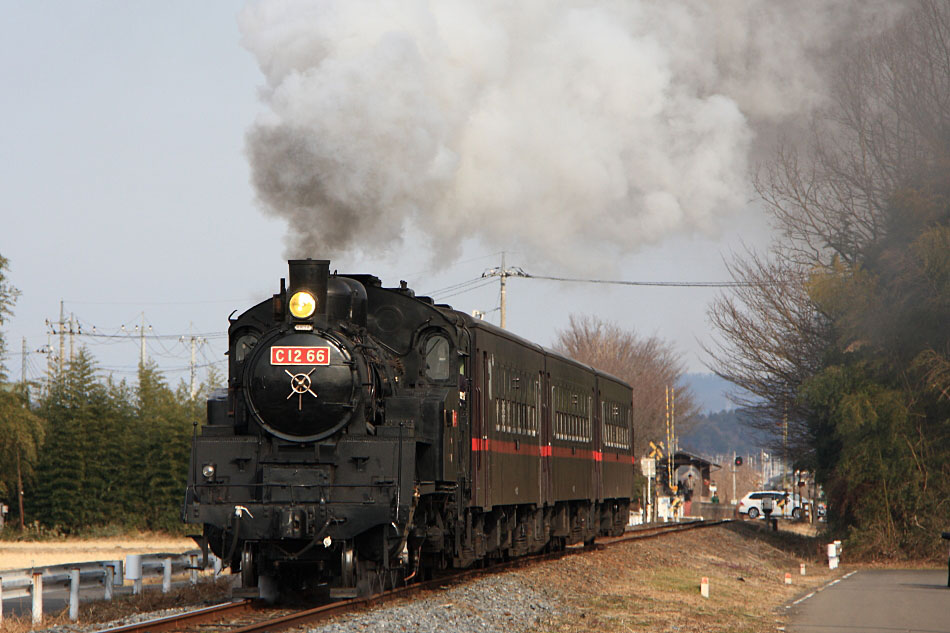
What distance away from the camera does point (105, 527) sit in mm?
39625

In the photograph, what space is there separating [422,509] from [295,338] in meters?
2.51

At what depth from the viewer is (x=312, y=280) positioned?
1239 centimetres

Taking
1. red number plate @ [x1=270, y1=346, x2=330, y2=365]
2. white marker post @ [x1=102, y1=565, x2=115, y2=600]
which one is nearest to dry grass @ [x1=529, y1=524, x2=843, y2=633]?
red number plate @ [x1=270, y1=346, x2=330, y2=365]

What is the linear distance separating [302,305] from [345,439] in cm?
148

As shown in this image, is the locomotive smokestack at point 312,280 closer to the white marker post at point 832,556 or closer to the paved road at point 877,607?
the paved road at point 877,607

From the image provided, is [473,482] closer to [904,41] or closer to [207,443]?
[207,443]

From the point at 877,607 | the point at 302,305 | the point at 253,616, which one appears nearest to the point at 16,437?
the point at 253,616

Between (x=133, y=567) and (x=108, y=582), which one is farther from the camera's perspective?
(x=133, y=567)

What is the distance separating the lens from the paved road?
44.7 ft

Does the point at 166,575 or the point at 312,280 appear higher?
the point at 312,280

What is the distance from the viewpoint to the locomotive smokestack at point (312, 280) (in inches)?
486

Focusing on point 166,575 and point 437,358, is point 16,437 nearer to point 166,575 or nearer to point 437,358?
point 166,575

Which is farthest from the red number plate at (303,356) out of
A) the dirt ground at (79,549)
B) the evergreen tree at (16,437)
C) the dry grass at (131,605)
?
the evergreen tree at (16,437)

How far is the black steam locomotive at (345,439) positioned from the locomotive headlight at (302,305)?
13mm
